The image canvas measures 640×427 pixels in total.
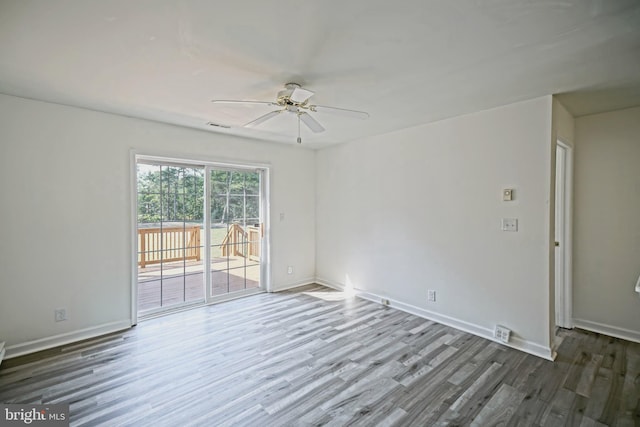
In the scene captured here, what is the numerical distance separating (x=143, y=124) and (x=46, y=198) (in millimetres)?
1244

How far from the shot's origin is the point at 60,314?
2.94 meters

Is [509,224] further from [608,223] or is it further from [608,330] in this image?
[608,330]

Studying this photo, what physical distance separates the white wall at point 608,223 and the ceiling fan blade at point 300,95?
3241mm

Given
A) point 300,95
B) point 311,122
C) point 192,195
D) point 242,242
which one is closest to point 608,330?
point 311,122

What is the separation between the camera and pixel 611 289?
3.11 meters

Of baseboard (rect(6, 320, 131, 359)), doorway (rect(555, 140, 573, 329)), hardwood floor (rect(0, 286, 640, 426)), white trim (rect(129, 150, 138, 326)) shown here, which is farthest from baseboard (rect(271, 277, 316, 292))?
doorway (rect(555, 140, 573, 329))

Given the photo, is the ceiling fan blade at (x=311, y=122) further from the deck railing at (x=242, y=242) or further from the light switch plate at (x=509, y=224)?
the deck railing at (x=242, y=242)

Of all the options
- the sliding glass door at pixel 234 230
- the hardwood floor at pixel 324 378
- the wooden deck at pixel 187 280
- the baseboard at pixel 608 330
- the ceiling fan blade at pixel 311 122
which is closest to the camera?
the hardwood floor at pixel 324 378

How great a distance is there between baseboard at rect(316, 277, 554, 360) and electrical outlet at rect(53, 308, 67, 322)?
354 cm

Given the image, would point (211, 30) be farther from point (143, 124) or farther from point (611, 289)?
point (611, 289)

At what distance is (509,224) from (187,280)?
159 inches

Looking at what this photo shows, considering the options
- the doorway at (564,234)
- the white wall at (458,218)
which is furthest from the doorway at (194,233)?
the doorway at (564,234)

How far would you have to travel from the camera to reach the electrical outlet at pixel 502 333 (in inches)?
114

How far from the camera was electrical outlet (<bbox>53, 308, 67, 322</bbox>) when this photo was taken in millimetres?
2924
